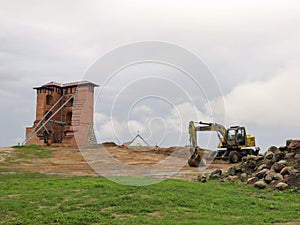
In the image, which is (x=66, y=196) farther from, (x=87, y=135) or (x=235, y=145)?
(x=87, y=135)

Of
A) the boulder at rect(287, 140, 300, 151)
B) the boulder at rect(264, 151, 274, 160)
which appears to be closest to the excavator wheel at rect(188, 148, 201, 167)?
the boulder at rect(264, 151, 274, 160)

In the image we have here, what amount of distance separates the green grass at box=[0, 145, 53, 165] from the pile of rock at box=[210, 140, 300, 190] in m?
18.0

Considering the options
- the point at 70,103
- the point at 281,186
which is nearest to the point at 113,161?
the point at 281,186

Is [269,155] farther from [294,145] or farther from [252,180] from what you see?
[252,180]

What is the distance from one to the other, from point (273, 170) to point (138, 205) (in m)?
9.10

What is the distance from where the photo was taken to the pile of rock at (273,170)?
15.2 m

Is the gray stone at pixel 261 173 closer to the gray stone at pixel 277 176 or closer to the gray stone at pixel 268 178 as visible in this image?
the gray stone at pixel 268 178

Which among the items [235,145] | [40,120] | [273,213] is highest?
[40,120]

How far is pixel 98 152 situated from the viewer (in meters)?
37.8

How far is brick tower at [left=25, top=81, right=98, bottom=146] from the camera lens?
4619 cm

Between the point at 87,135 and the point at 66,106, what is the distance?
19.3ft

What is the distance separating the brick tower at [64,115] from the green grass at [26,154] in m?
7.99

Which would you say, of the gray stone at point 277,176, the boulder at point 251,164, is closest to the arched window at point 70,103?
the boulder at point 251,164

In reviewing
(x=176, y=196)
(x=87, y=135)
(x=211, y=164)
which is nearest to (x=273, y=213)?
(x=176, y=196)
